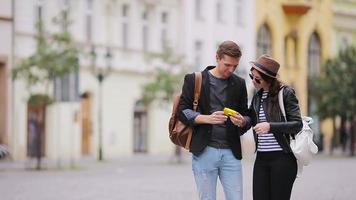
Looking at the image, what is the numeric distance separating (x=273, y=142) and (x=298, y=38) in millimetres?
56767

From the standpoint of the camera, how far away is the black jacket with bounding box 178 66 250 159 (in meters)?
8.93

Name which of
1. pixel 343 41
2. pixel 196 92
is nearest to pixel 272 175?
pixel 196 92

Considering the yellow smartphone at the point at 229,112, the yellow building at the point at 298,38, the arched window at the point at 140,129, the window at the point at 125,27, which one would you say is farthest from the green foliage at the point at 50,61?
the yellow building at the point at 298,38

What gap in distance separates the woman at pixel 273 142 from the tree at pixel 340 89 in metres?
40.9

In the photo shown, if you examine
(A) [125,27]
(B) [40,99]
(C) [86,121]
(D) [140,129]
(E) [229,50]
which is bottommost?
(D) [140,129]

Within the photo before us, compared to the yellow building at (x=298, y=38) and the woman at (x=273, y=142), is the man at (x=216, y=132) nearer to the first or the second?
→ the woman at (x=273, y=142)

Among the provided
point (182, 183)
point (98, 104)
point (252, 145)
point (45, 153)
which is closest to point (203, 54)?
point (98, 104)

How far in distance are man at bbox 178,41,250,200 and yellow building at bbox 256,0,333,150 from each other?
51949 mm

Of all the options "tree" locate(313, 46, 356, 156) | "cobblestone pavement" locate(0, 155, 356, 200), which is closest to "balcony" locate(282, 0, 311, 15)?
"tree" locate(313, 46, 356, 156)

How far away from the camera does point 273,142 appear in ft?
29.6

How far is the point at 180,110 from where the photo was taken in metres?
9.02

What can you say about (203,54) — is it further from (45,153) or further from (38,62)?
(38,62)

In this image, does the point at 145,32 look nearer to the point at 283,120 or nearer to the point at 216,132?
the point at 283,120

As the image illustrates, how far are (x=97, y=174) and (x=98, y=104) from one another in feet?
54.2
